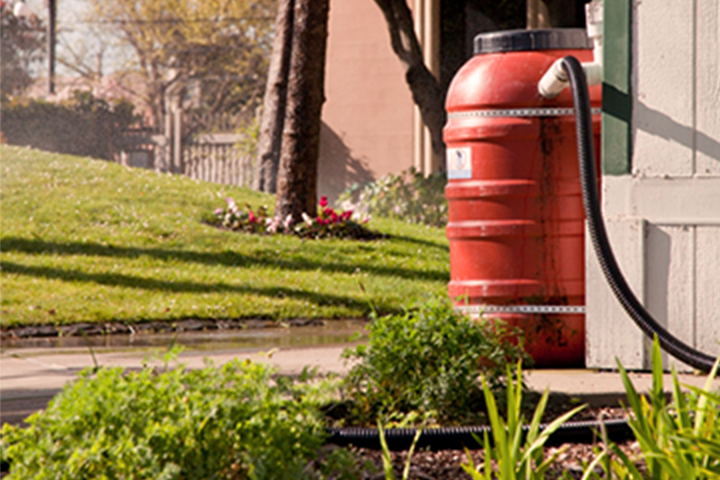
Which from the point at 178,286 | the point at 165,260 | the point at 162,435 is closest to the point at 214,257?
the point at 165,260

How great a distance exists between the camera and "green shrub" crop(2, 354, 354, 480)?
2.03m

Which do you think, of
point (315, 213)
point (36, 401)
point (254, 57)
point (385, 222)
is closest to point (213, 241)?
point (315, 213)

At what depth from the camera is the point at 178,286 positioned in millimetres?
8086

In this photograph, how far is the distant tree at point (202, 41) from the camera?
30.2 m

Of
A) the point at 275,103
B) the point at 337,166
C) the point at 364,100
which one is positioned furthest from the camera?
the point at 337,166

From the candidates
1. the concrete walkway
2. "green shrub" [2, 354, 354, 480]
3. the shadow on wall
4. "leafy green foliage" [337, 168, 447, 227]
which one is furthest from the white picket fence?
"green shrub" [2, 354, 354, 480]

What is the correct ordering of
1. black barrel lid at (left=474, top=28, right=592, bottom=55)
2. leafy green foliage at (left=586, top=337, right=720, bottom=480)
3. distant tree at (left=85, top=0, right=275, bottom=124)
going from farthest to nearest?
distant tree at (left=85, top=0, right=275, bottom=124) < black barrel lid at (left=474, top=28, right=592, bottom=55) < leafy green foliage at (left=586, top=337, right=720, bottom=480)

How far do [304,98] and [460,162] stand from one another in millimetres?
6521

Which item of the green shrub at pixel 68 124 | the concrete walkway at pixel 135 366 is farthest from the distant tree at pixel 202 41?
the concrete walkway at pixel 135 366

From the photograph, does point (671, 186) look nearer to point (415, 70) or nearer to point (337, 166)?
point (415, 70)

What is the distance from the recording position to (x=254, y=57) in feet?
101

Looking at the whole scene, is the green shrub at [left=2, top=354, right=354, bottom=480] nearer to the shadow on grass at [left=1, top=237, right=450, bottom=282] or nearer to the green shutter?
the green shutter

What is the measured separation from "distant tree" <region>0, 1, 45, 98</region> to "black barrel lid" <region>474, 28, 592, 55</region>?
29.8 metres

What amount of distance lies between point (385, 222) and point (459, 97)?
29.7ft
